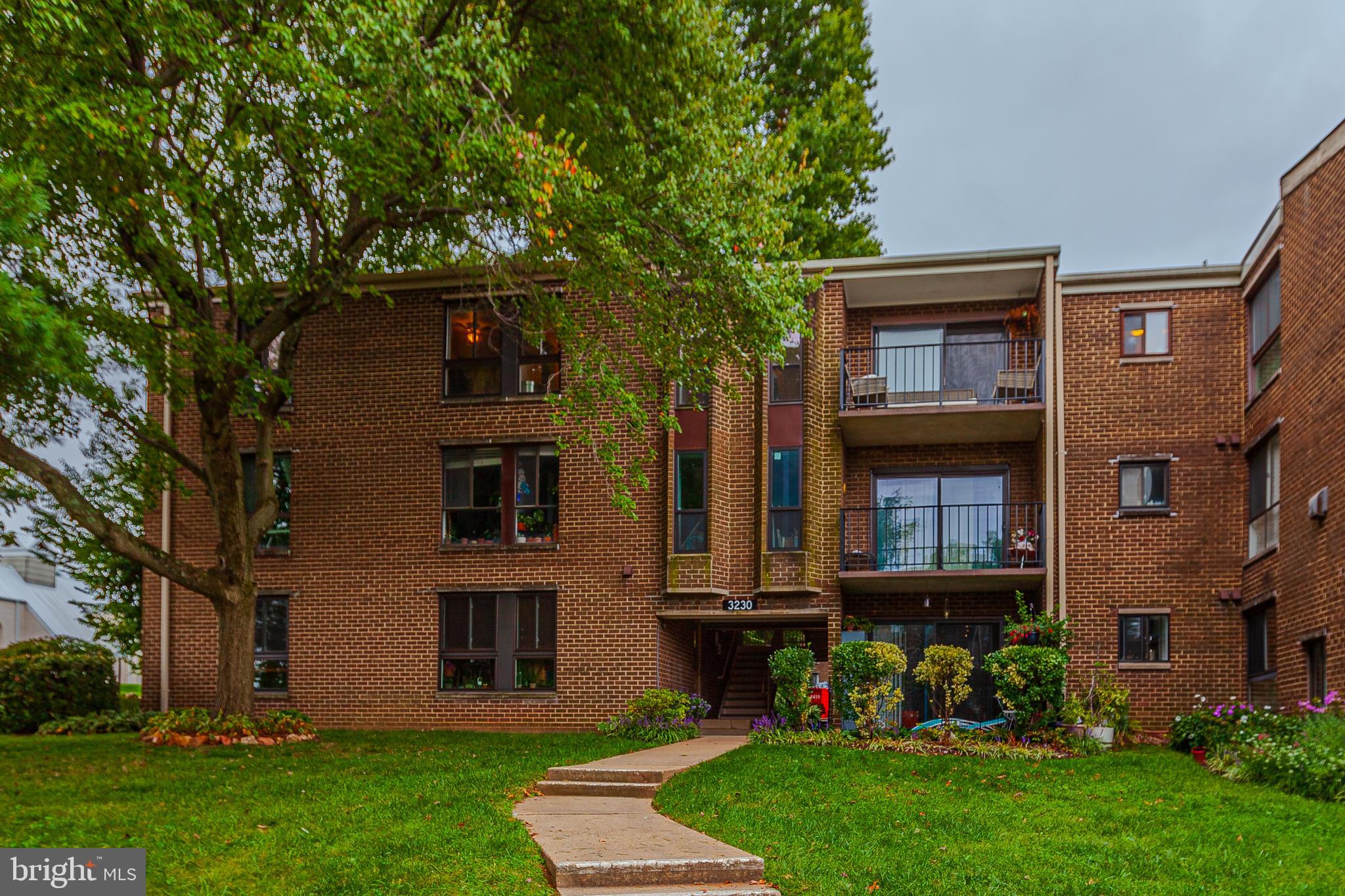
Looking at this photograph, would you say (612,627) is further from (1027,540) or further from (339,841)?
(339,841)

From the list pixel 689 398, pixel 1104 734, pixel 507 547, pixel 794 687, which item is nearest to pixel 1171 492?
pixel 1104 734

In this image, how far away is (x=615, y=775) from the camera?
12727mm

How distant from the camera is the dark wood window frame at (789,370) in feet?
66.4

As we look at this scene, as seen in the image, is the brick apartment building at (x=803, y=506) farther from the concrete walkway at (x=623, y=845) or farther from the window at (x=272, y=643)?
the concrete walkway at (x=623, y=845)

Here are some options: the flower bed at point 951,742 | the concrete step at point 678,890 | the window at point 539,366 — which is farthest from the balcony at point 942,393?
the concrete step at point 678,890

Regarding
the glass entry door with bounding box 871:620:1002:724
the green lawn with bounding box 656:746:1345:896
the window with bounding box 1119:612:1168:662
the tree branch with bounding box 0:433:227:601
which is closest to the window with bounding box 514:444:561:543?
the tree branch with bounding box 0:433:227:601

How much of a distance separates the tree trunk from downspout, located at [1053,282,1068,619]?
12378 mm

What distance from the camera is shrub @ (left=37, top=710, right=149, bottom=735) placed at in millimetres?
19656

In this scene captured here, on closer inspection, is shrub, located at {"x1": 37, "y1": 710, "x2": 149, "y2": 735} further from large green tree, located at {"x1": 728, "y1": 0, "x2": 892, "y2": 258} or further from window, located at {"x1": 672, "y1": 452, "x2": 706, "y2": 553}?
large green tree, located at {"x1": 728, "y1": 0, "x2": 892, "y2": 258}

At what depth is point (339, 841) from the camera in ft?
29.7

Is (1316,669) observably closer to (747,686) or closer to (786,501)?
(786,501)

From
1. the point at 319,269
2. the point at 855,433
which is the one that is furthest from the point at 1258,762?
the point at 319,269

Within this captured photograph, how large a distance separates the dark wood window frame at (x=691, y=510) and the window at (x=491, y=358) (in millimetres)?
2626

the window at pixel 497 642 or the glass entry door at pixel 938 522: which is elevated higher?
the glass entry door at pixel 938 522
